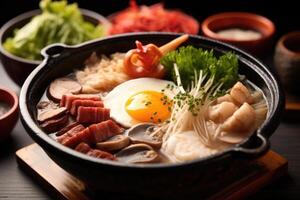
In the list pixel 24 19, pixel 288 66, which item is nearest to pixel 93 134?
pixel 288 66

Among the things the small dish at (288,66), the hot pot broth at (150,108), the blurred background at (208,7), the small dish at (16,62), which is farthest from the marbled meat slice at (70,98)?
the blurred background at (208,7)

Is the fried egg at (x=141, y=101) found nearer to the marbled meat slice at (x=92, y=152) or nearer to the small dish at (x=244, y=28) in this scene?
the marbled meat slice at (x=92, y=152)

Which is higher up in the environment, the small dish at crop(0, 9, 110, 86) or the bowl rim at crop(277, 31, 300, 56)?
the bowl rim at crop(277, 31, 300, 56)

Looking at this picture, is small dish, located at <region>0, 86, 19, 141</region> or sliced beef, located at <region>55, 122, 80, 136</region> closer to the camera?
sliced beef, located at <region>55, 122, 80, 136</region>

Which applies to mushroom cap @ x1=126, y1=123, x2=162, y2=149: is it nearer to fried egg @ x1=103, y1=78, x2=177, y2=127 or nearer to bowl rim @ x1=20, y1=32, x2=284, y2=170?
fried egg @ x1=103, y1=78, x2=177, y2=127

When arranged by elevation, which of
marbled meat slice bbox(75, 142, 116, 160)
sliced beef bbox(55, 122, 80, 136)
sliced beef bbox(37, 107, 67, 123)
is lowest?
sliced beef bbox(55, 122, 80, 136)

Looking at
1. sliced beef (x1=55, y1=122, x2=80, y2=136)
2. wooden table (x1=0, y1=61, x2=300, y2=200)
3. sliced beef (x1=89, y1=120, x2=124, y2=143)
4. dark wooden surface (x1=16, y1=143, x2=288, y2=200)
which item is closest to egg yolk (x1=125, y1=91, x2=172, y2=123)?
sliced beef (x1=89, y1=120, x2=124, y2=143)
